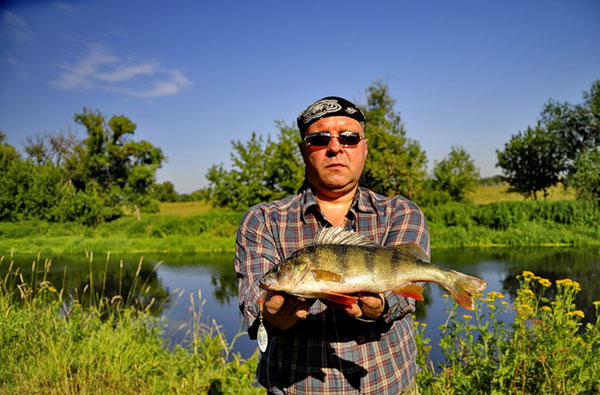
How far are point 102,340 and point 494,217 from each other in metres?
22.9

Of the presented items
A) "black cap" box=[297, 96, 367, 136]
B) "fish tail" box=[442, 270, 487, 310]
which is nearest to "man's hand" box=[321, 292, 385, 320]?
"fish tail" box=[442, 270, 487, 310]

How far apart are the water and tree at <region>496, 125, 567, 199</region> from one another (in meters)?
20.6

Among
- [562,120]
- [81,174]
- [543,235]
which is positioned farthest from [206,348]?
[562,120]

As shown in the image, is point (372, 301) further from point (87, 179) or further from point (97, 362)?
point (87, 179)

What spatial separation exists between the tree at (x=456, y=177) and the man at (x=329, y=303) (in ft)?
106

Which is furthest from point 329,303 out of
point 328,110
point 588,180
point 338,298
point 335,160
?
point 588,180

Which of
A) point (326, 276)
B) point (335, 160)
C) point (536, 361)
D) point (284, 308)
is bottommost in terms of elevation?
point (536, 361)

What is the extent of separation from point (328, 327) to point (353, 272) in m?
0.50

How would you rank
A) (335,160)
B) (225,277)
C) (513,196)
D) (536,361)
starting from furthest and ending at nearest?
(513,196) → (225,277) → (536,361) → (335,160)

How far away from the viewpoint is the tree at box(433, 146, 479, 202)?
33.1 m

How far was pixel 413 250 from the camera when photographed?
206 cm

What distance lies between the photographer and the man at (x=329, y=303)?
2090 mm

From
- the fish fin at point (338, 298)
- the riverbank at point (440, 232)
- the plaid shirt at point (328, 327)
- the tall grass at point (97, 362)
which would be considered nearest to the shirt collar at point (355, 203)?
the plaid shirt at point (328, 327)

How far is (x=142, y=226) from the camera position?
2642cm
